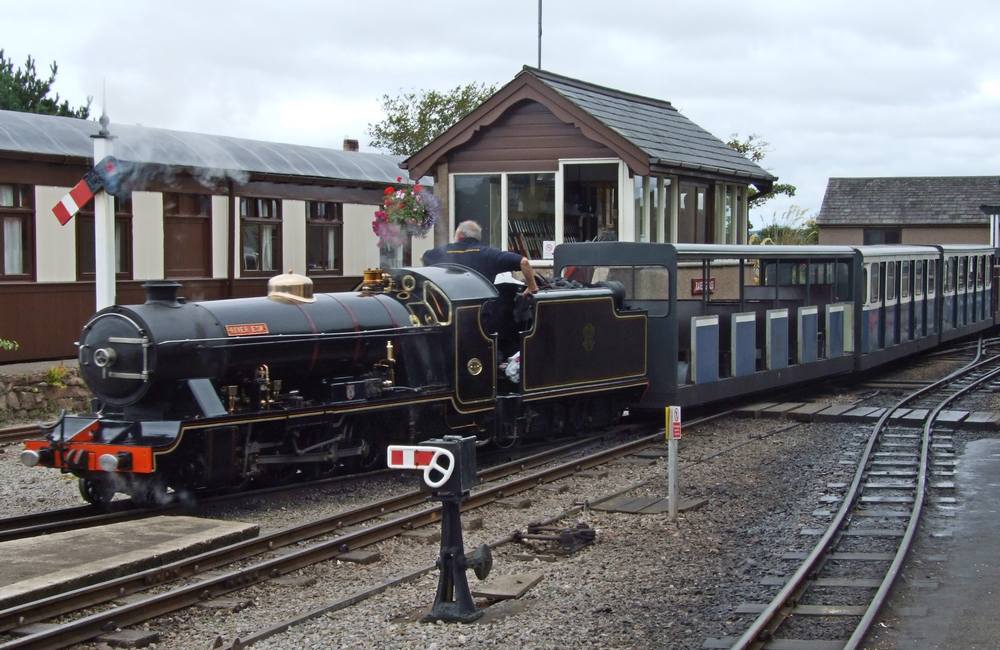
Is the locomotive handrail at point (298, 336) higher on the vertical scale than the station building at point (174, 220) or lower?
lower

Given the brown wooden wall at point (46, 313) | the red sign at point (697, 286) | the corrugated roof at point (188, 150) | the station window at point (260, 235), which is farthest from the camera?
the station window at point (260, 235)

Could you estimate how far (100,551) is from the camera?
7.42 meters

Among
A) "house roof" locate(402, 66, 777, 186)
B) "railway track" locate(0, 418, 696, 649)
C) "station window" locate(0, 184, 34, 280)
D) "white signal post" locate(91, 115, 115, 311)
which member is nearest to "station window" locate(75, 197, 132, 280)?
"station window" locate(0, 184, 34, 280)

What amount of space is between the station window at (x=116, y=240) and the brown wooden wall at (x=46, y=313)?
0.63 ft

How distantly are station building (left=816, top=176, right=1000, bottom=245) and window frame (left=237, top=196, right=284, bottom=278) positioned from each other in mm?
38512

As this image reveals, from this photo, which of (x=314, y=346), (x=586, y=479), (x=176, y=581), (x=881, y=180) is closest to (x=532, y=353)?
(x=586, y=479)

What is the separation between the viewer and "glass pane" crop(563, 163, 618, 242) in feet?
59.1

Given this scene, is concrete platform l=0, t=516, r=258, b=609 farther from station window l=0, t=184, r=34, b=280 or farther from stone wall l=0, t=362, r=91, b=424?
station window l=0, t=184, r=34, b=280

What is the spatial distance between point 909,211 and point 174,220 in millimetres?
42686

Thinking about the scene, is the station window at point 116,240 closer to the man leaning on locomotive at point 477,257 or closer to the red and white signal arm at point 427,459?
the man leaning on locomotive at point 477,257

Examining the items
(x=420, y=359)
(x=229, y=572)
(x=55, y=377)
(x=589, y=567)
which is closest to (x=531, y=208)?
(x=55, y=377)

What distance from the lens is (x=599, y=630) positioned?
6387mm

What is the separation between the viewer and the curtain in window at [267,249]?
18875mm

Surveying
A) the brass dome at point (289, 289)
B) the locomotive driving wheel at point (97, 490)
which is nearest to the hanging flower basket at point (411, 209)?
the brass dome at point (289, 289)
